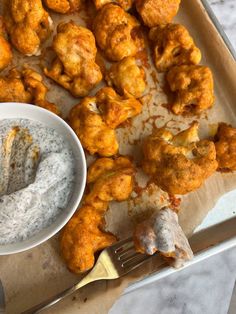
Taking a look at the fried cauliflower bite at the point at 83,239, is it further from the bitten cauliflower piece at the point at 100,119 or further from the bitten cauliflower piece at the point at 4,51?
the bitten cauliflower piece at the point at 4,51

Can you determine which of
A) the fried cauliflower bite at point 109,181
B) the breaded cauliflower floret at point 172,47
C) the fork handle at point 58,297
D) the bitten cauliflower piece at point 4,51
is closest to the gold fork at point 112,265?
the fork handle at point 58,297

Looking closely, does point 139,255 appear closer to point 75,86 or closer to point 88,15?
point 75,86

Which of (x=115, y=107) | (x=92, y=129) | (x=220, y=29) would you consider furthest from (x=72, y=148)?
(x=220, y=29)

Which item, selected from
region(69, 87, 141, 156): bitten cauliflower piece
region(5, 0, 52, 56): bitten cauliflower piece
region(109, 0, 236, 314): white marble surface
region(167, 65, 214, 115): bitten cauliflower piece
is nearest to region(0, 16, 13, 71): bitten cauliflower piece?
region(5, 0, 52, 56): bitten cauliflower piece

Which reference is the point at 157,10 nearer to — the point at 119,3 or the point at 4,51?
the point at 119,3

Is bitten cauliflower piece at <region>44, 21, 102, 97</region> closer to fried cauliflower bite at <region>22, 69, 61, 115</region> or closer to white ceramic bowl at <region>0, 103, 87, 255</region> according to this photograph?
fried cauliflower bite at <region>22, 69, 61, 115</region>

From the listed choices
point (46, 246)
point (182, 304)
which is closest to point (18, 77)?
point (46, 246)
